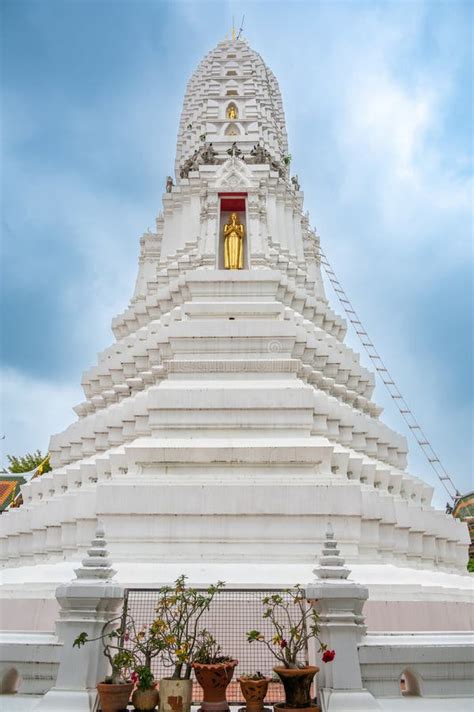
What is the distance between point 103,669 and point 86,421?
31.8ft

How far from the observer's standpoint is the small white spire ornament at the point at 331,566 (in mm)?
6668

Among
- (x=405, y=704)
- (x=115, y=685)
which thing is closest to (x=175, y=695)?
(x=115, y=685)

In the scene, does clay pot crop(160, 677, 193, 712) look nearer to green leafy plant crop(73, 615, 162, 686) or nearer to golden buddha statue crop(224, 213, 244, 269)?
green leafy plant crop(73, 615, 162, 686)

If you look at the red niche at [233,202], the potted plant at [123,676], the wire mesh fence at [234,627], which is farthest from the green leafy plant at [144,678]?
the red niche at [233,202]

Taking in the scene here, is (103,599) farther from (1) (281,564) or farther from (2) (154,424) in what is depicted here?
(2) (154,424)

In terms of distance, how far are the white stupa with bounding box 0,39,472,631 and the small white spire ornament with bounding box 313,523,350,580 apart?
2500 millimetres

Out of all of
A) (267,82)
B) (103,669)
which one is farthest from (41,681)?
(267,82)

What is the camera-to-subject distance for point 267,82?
28.9 m

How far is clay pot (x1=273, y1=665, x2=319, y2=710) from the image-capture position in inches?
227

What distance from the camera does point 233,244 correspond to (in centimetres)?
1936

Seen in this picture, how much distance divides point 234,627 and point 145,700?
7.77 ft

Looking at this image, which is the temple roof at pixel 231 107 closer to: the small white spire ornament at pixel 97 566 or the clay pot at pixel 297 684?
the small white spire ornament at pixel 97 566

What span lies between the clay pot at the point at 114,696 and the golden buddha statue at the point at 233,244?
14.5 meters

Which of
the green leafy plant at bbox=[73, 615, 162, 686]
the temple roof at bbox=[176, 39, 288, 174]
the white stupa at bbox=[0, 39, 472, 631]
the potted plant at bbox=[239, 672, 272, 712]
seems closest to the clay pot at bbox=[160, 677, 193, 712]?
the green leafy plant at bbox=[73, 615, 162, 686]
